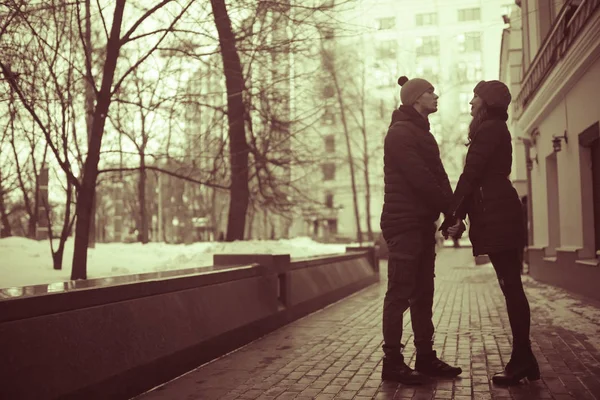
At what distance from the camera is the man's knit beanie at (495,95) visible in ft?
18.0

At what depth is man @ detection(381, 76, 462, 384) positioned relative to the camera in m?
5.48

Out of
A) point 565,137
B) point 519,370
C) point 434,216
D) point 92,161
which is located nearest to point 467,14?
point 565,137

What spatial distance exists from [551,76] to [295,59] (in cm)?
553

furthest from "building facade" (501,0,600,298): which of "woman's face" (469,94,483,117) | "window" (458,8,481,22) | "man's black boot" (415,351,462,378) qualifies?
"window" (458,8,481,22)

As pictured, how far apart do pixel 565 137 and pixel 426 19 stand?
6415 cm

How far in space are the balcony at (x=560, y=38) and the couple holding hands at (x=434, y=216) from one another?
578 cm

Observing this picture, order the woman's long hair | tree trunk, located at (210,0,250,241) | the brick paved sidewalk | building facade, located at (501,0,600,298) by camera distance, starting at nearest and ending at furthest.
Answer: the brick paved sidewalk
the woman's long hair
building facade, located at (501,0,600,298)
tree trunk, located at (210,0,250,241)

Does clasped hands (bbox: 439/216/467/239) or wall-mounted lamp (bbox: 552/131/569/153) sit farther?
wall-mounted lamp (bbox: 552/131/569/153)

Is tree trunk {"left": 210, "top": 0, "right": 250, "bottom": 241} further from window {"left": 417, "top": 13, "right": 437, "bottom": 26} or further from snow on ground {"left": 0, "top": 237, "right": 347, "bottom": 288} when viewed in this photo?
window {"left": 417, "top": 13, "right": 437, "bottom": 26}

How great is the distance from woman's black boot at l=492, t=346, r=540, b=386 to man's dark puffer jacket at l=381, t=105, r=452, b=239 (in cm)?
115

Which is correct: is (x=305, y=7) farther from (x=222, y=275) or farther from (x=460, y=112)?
(x=460, y=112)

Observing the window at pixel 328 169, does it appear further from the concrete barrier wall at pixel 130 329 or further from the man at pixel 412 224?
the man at pixel 412 224

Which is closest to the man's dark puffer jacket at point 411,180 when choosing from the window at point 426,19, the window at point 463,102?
the window at point 463,102

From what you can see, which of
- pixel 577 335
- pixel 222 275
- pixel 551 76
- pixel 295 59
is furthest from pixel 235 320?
pixel 551 76
